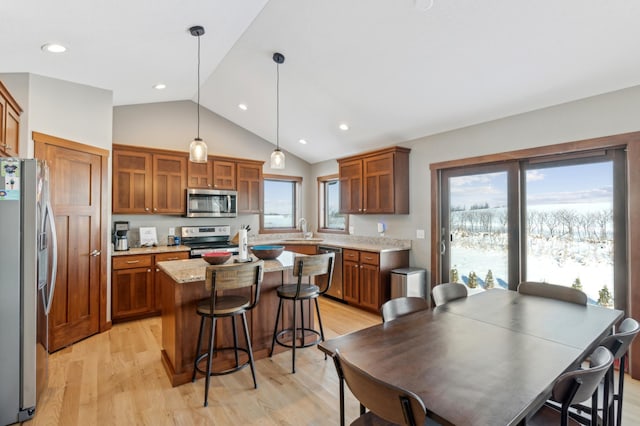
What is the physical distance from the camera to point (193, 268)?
9.17 feet

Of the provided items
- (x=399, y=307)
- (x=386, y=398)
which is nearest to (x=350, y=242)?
(x=399, y=307)

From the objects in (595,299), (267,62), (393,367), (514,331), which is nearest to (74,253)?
(267,62)

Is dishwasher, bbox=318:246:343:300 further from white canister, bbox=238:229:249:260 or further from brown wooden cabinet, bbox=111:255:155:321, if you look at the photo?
brown wooden cabinet, bbox=111:255:155:321

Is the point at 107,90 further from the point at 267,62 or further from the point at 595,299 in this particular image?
the point at 595,299

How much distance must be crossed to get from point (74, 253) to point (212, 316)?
2045 millimetres

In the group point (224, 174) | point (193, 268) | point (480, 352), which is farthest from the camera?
point (224, 174)

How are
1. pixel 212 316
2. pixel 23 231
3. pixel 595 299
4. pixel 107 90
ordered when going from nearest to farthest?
pixel 23 231, pixel 212 316, pixel 595 299, pixel 107 90

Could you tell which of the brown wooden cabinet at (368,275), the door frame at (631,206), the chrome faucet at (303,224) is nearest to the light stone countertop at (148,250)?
the brown wooden cabinet at (368,275)

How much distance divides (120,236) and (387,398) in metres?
4.36

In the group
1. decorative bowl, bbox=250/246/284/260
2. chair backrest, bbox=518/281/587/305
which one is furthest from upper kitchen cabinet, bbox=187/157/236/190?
chair backrest, bbox=518/281/587/305

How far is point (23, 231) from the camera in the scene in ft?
7.06

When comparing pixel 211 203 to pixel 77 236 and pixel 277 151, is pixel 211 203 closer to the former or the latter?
pixel 77 236

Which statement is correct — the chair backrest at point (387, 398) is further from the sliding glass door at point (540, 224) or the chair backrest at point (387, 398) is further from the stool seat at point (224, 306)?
the sliding glass door at point (540, 224)

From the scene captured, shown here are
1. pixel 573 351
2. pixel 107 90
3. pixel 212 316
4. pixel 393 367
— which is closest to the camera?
pixel 393 367
